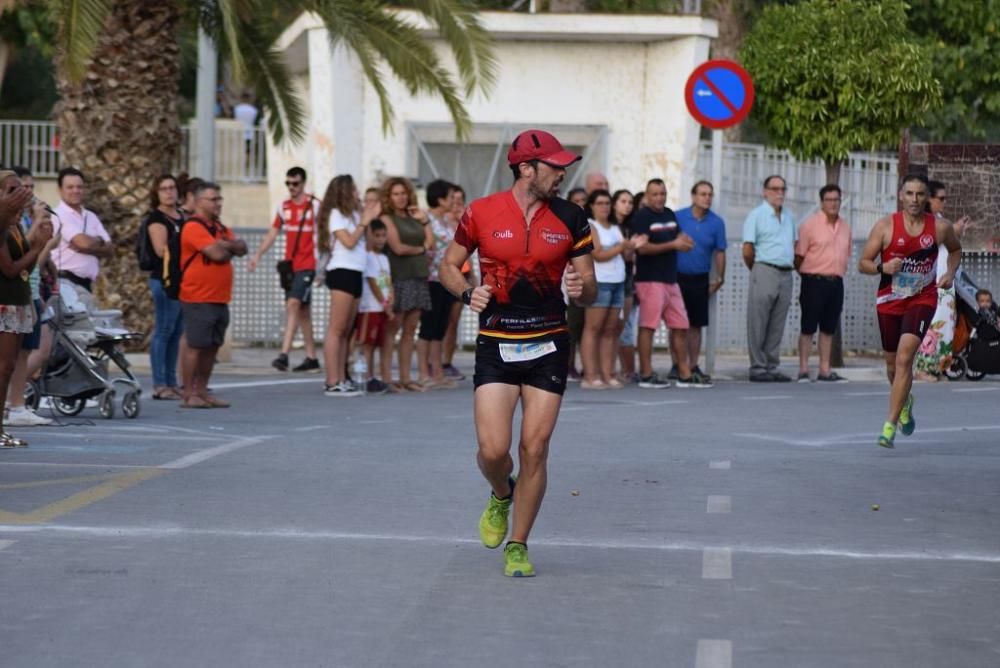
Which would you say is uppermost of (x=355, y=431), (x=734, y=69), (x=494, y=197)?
(x=734, y=69)

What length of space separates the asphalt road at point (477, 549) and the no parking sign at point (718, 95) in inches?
243

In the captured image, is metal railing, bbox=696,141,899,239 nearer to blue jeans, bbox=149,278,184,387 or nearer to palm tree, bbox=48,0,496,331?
palm tree, bbox=48,0,496,331

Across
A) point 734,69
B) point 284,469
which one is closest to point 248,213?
point 734,69

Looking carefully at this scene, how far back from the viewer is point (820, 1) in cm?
2289

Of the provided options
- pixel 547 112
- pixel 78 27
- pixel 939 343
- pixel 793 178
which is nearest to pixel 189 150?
pixel 547 112

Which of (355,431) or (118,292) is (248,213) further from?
(355,431)

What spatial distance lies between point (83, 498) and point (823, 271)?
11.2 m

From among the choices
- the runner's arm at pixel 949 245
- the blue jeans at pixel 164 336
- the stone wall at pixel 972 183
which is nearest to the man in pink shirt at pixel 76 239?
the blue jeans at pixel 164 336

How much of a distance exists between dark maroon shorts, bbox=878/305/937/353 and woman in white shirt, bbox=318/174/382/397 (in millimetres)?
5134

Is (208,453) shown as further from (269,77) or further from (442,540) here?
(269,77)

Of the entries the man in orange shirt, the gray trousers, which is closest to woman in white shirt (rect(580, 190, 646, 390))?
the gray trousers

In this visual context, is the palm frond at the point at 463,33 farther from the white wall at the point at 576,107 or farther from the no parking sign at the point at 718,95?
the white wall at the point at 576,107

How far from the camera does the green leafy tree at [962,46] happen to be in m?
34.1

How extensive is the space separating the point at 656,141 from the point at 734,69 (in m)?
5.51
